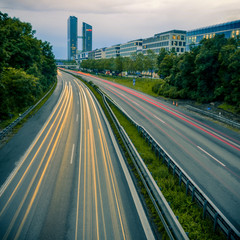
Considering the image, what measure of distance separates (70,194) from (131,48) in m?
166

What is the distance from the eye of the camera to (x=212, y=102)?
132 feet

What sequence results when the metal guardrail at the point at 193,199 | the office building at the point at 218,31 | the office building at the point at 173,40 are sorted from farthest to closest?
the office building at the point at 173,40 < the office building at the point at 218,31 < the metal guardrail at the point at 193,199

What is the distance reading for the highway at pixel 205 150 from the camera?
1279cm

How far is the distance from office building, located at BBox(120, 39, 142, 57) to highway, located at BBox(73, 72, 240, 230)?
134900 millimetres

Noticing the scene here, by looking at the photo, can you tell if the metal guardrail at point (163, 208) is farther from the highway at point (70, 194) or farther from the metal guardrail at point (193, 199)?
the highway at point (70, 194)

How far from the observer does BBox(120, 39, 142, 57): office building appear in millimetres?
157875

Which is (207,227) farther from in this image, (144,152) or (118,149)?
(118,149)

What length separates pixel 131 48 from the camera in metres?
166

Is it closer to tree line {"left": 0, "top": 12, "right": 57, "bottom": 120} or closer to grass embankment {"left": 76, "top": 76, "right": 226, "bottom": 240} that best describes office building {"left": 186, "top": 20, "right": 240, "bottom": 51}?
tree line {"left": 0, "top": 12, "right": 57, "bottom": 120}

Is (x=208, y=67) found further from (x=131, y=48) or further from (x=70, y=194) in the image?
(x=131, y=48)

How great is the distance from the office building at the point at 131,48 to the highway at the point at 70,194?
147788mm

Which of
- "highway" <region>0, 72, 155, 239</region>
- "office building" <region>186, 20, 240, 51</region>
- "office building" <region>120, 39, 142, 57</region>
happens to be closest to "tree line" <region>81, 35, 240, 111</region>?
"highway" <region>0, 72, 155, 239</region>

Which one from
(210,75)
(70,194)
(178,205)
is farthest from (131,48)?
(178,205)

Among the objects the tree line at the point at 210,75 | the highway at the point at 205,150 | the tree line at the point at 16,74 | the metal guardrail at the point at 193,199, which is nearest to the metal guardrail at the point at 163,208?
the metal guardrail at the point at 193,199
